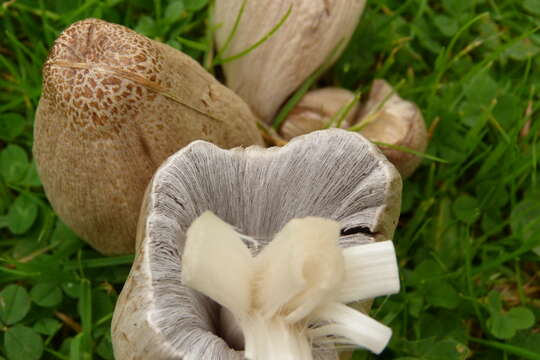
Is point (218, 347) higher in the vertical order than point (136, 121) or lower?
lower

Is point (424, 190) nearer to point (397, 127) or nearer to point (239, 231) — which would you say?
point (397, 127)

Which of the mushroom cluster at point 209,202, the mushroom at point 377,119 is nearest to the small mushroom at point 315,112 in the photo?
the mushroom at point 377,119

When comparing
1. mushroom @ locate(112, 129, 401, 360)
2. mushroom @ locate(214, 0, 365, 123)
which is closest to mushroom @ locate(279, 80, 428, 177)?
mushroom @ locate(214, 0, 365, 123)

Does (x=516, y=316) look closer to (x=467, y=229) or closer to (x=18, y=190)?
(x=467, y=229)

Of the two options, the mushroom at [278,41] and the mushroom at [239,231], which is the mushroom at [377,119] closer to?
the mushroom at [278,41]

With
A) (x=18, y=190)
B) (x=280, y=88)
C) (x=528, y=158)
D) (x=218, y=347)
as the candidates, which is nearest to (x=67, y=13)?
(x=18, y=190)
